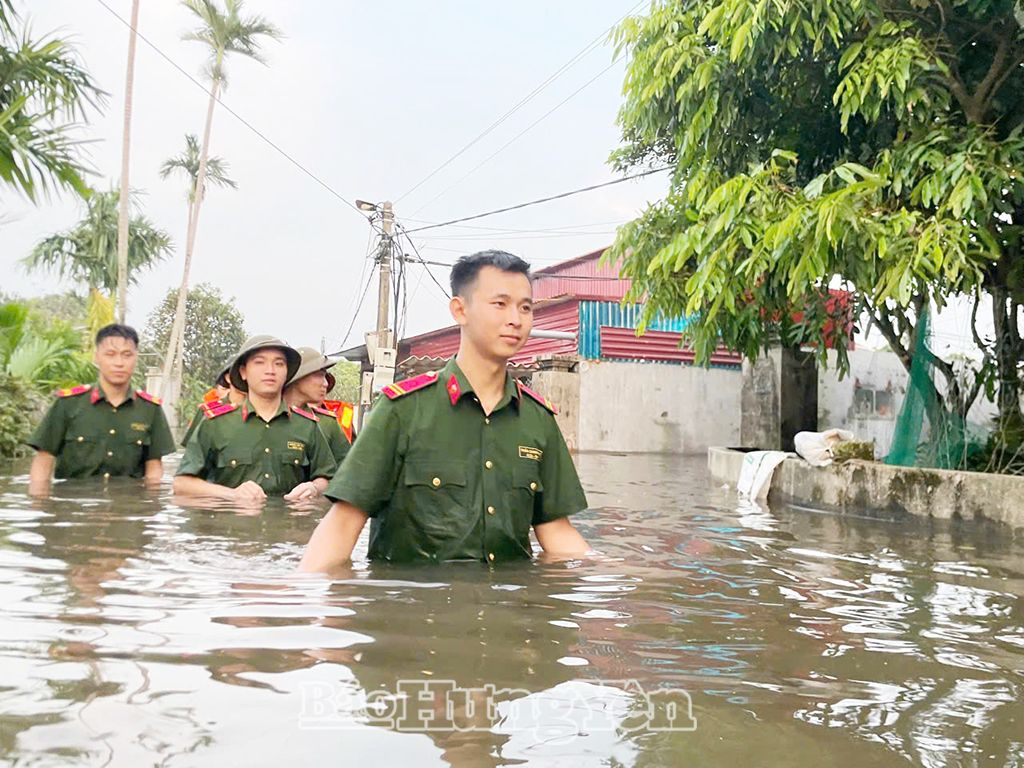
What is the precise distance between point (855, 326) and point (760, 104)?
306cm

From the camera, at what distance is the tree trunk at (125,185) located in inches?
887

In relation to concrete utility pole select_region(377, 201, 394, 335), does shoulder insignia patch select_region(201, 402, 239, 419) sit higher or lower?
lower

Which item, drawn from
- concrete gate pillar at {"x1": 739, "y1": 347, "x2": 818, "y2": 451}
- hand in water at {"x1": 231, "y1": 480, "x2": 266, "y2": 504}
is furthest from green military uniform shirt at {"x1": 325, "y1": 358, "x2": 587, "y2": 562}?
concrete gate pillar at {"x1": 739, "y1": 347, "x2": 818, "y2": 451}

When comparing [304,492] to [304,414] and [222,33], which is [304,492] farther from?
[222,33]

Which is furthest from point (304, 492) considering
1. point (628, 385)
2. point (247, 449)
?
point (628, 385)

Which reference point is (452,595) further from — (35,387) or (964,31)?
Answer: (35,387)

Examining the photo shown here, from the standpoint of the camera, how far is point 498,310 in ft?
11.7

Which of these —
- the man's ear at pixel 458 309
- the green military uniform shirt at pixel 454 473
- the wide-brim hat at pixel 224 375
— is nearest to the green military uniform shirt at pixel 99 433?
the wide-brim hat at pixel 224 375

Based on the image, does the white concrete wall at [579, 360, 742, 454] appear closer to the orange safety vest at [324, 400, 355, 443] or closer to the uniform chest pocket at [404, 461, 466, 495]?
the orange safety vest at [324, 400, 355, 443]

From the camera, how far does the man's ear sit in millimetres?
3613

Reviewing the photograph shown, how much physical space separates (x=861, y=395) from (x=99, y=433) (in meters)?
15.0

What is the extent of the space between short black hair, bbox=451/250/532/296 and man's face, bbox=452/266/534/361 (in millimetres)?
16

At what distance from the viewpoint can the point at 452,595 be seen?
339 cm

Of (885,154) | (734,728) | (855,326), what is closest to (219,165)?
(855,326)
